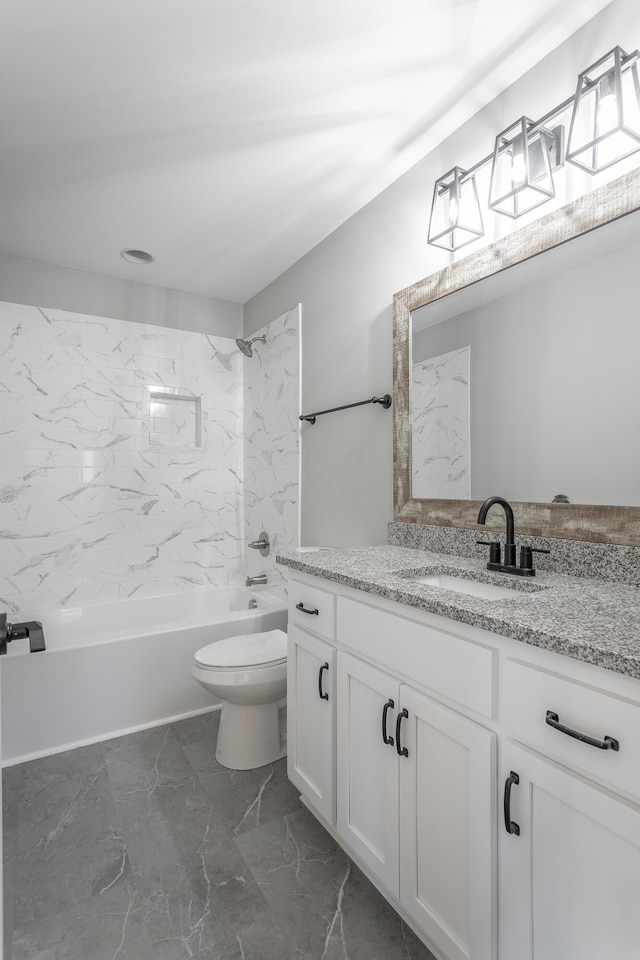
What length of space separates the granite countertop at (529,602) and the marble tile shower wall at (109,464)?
1.75 meters

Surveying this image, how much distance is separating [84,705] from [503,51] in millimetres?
2986

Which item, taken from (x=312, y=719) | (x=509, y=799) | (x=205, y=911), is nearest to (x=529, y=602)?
(x=509, y=799)

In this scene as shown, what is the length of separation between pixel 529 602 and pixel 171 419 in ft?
8.92

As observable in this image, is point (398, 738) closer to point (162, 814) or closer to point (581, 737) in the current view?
point (581, 737)

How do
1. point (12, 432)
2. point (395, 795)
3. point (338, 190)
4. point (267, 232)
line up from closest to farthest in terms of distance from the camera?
point (395, 795) → point (338, 190) → point (267, 232) → point (12, 432)

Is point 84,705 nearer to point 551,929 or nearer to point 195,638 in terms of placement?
point 195,638

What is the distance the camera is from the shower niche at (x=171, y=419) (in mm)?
3221

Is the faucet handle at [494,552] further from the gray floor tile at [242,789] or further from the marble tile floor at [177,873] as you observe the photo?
the gray floor tile at [242,789]

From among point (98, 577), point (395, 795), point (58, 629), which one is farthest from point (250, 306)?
point (395, 795)

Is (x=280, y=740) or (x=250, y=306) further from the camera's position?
(x=250, y=306)

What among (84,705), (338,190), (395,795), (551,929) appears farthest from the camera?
(84,705)

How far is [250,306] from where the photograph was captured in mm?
3486

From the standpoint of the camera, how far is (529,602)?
3.63 ft

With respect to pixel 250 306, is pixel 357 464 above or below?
below
